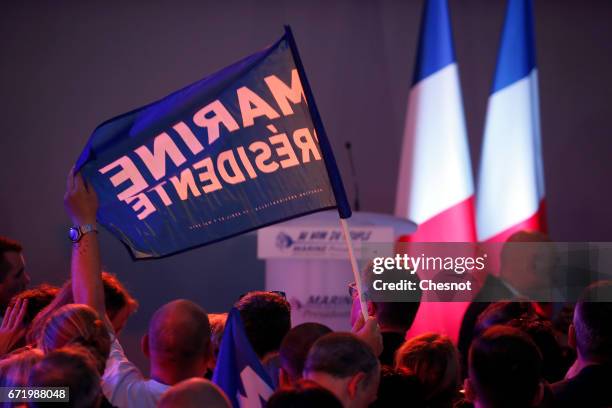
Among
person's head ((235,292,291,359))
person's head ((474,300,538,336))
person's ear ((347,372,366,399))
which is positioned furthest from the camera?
person's head ((474,300,538,336))

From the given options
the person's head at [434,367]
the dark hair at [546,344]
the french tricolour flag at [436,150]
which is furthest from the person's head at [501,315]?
the french tricolour flag at [436,150]

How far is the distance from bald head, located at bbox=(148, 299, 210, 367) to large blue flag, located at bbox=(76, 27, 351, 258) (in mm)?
502

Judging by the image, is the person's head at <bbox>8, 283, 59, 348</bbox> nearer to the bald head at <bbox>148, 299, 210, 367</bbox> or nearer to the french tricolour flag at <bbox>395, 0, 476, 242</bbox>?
the bald head at <bbox>148, 299, 210, 367</bbox>

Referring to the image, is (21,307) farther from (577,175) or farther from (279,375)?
(577,175)

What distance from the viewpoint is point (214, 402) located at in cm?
202

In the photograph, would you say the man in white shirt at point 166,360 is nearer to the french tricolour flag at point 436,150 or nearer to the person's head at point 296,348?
the person's head at point 296,348

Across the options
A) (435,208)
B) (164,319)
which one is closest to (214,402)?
(164,319)

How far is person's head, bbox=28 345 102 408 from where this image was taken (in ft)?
6.98

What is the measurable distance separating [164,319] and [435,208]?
4.04 metres

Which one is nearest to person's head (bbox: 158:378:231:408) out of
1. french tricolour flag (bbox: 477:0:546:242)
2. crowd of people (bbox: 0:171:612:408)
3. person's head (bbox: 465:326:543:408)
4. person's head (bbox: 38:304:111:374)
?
crowd of people (bbox: 0:171:612:408)

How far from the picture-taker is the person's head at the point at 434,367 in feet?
9.51

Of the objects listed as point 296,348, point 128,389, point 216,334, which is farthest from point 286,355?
point 216,334

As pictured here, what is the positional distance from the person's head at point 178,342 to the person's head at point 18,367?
0.34m

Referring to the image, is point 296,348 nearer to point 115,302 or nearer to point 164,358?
point 164,358
